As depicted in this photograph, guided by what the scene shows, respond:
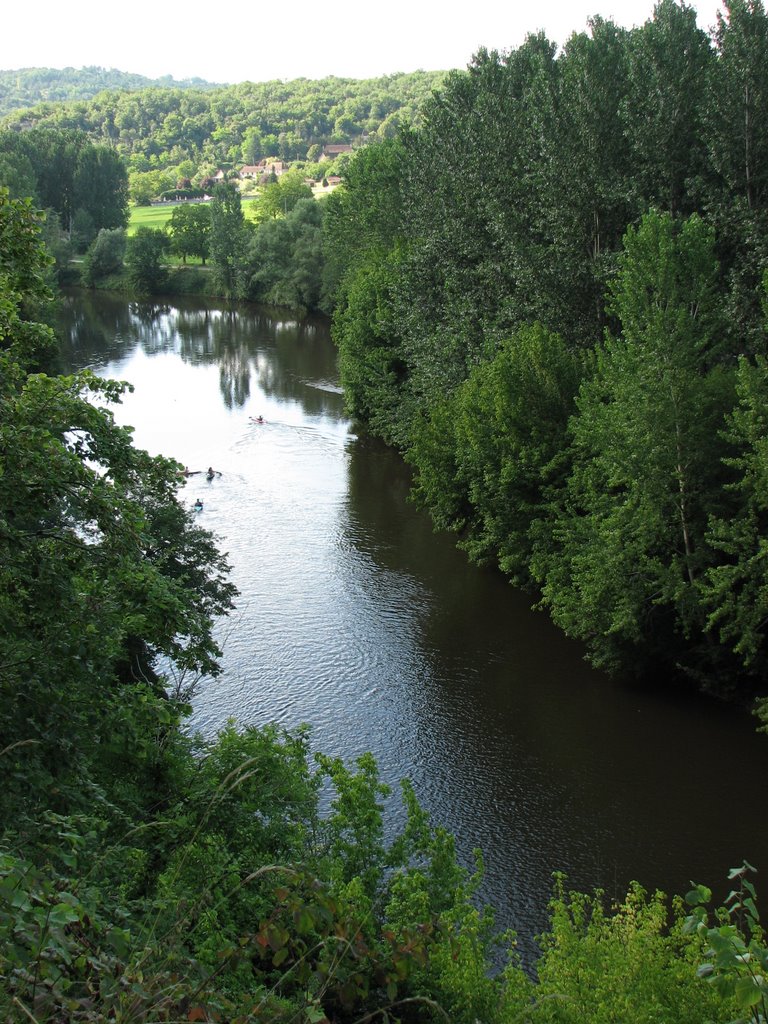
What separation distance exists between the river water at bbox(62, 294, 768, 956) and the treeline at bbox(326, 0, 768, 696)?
71.1 inches

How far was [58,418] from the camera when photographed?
33.1ft

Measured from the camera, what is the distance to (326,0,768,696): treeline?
25609mm

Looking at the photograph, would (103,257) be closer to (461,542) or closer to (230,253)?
(230,253)

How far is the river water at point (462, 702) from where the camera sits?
20422 millimetres

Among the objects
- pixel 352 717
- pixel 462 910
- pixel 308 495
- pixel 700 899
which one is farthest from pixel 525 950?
pixel 308 495

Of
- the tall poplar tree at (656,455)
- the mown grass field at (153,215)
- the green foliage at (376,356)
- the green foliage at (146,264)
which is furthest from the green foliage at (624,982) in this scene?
the mown grass field at (153,215)

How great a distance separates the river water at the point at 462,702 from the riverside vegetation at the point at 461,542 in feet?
4.29

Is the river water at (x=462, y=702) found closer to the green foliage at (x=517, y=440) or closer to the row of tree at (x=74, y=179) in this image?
the green foliage at (x=517, y=440)

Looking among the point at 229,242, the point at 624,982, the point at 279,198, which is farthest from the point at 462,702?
the point at 279,198

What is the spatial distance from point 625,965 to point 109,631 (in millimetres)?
6731

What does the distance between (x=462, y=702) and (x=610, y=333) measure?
15005 millimetres

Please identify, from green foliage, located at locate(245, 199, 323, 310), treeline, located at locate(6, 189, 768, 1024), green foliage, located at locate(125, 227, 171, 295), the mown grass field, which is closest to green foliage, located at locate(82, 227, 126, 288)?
green foliage, located at locate(125, 227, 171, 295)

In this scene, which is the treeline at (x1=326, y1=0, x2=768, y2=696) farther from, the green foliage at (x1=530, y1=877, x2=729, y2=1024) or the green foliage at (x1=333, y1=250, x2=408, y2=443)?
the green foliage at (x1=530, y1=877, x2=729, y2=1024)

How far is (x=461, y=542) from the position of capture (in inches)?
1388
